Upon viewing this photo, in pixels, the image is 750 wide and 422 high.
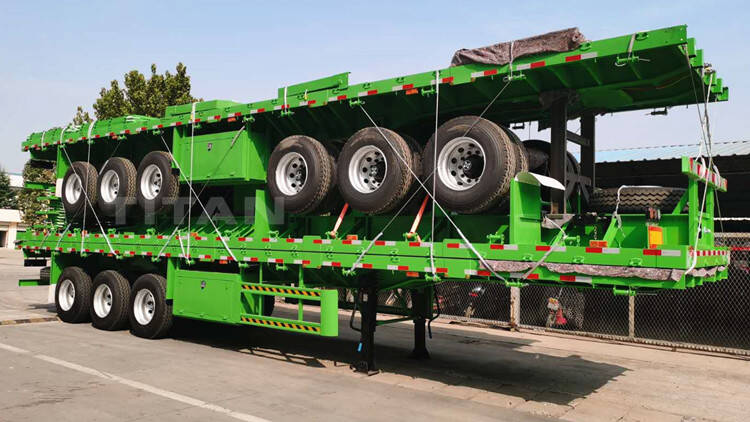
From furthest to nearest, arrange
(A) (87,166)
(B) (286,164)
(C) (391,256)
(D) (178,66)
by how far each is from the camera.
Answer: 1. (D) (178,66)
2. (A) (87,166)
3. (B) (286,164)
4. (C) (391,256)

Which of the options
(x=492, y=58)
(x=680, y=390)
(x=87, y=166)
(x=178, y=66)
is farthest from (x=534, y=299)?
(x=178, y=66)

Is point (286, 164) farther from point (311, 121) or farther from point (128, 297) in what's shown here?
point (128, 297)

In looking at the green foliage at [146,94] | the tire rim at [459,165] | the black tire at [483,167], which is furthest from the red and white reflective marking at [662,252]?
the green foliage at [146,94]

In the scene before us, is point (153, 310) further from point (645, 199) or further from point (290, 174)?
point (645, 199)

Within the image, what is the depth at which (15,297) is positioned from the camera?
54.7 ft

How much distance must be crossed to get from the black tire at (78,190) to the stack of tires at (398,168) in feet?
15.8

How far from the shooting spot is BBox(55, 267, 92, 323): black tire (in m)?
11.6

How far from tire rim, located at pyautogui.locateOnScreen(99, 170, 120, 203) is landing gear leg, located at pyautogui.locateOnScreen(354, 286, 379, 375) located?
5.72 m

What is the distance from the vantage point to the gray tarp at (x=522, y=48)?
20.8 feet

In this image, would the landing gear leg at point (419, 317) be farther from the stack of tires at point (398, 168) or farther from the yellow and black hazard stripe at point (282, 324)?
the stack of tires at point (398, 168)

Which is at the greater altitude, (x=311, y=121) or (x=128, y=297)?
(x=311, y=121)

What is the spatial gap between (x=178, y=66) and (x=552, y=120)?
65.4 ft

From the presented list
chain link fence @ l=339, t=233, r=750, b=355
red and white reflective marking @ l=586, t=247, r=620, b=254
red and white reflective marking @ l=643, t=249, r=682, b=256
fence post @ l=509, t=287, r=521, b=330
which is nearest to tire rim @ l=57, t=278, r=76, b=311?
chain link fence @ l=339, t=233, r=750, b=355

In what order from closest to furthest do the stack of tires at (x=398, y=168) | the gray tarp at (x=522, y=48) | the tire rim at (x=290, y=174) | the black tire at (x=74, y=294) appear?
1. the gray tarp at (x=522, y=48)
2. the stack of tires at (x=398, y=168)
3. the tire rim at (x=290, y=174)
4. the black tire at (x=74, y=294)
